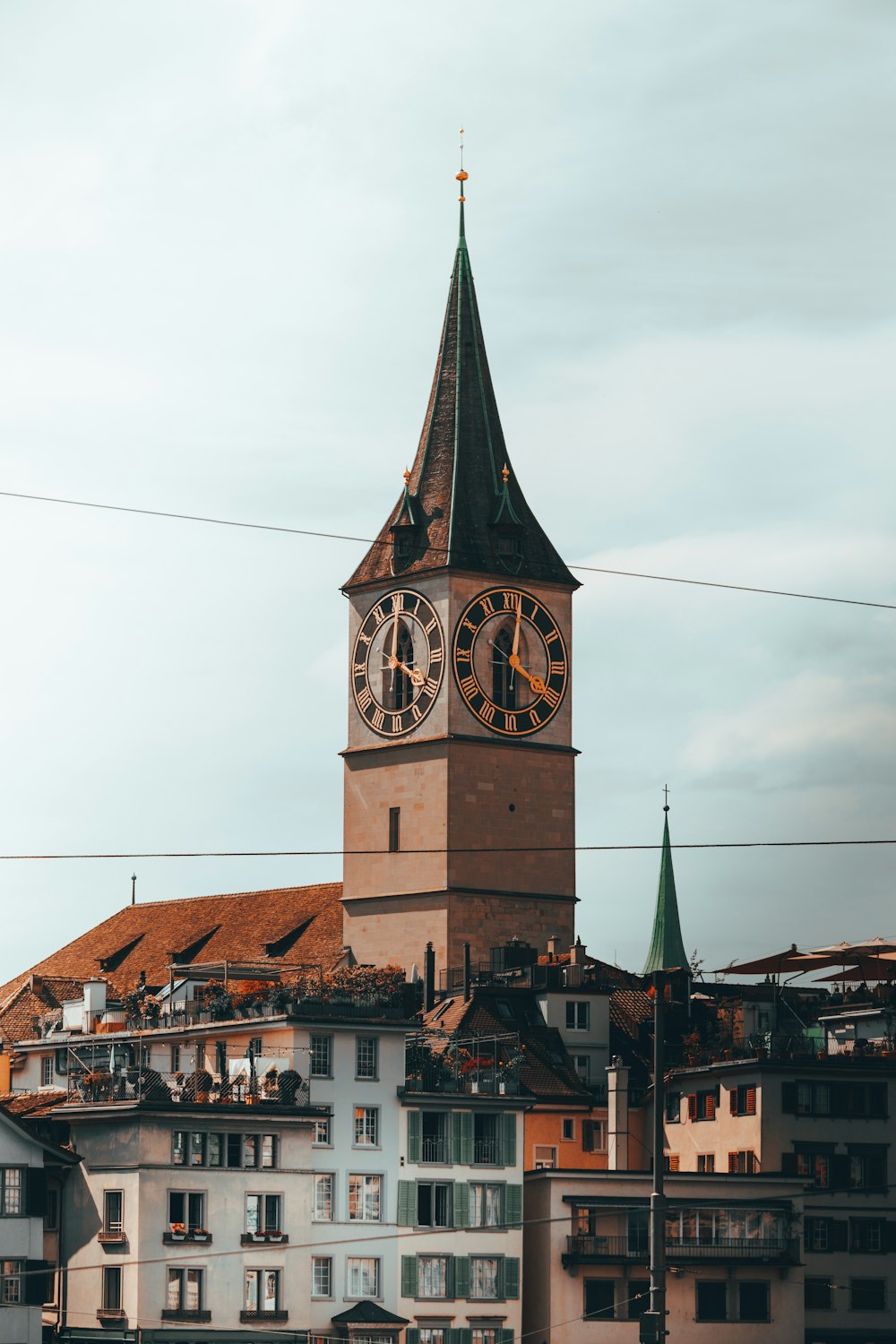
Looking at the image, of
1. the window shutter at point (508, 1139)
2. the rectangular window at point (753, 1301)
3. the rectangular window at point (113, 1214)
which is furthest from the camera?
the rectangular window at point (753, 1301)

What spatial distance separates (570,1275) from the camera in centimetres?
11994

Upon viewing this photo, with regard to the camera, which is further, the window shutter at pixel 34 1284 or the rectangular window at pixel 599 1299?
the rectangular window at pixel 599 1299

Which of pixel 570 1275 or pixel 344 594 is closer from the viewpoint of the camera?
pixel 570 1275

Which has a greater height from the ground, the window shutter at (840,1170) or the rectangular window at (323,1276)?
the window shutter at (840,1170)

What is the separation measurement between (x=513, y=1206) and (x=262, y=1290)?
9.01m

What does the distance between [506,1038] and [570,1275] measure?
12.5 meters

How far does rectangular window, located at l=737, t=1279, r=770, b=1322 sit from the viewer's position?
12138cm

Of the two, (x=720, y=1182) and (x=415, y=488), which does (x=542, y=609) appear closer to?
(x=415, y=488)

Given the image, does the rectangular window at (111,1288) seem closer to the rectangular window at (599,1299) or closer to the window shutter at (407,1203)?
the window shutter at (407,1203)

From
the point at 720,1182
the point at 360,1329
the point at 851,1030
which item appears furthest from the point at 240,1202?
the point at 851,1030

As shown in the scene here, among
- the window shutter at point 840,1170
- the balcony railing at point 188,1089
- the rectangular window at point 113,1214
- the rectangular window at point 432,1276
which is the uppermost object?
the balcony railing at point 188,1089

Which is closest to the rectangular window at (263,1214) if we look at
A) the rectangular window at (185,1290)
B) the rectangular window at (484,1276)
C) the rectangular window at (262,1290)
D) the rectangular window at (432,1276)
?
the rectangular window at (262,1290)

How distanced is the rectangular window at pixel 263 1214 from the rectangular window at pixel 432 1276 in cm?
476

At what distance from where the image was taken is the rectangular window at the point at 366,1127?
4678 inches
